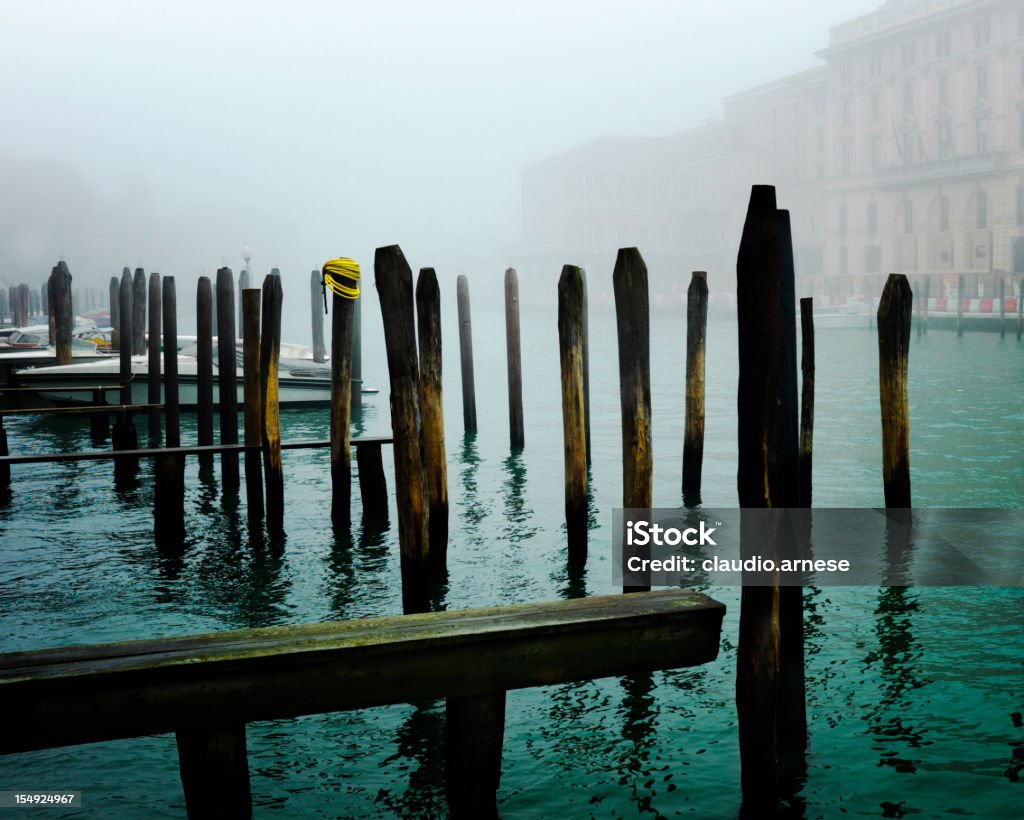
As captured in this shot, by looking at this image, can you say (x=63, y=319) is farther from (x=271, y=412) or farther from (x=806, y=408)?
(x=806, y=408)

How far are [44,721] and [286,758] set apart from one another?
1.62m

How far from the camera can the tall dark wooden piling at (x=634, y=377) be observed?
17.5ft

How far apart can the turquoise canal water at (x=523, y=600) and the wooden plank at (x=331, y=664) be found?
38.5 inches

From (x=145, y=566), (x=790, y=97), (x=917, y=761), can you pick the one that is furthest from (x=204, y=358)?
(x=790, y=97)

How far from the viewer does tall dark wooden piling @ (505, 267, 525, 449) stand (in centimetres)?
1190

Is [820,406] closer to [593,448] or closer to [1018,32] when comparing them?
[593,448]

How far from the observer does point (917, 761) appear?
4.10m

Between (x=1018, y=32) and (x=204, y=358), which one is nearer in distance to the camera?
(x=204, y=358)

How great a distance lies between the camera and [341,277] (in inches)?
290

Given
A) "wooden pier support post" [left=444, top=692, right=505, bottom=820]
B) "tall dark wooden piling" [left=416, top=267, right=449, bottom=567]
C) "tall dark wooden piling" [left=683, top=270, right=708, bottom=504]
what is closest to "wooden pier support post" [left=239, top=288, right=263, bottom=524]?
"tall dark wooden piling" [left=416, top=267, right=449, bottom=567]

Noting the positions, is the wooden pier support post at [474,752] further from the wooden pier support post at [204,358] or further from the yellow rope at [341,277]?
the wooden pier support post at [204,358]

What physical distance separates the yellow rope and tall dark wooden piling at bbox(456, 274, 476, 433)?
17.5ft

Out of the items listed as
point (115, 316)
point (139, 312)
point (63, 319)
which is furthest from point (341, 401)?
point (115, 316)

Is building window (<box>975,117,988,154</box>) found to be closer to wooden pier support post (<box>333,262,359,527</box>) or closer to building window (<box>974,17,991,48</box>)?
building window (<box>974,17,991,48</box>)
